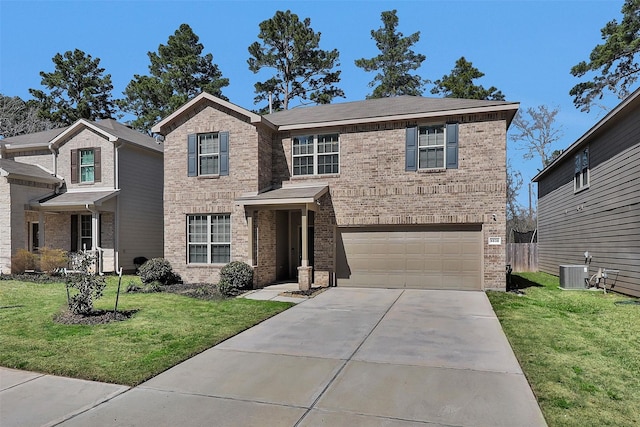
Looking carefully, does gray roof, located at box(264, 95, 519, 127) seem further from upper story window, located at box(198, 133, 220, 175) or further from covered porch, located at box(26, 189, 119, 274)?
covered porch, located at box(26, 189, 119, 274)

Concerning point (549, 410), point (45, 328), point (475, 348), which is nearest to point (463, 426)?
point (549, 410)

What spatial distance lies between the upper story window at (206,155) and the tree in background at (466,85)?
20.1 meters

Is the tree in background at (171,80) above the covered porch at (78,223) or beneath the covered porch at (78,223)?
above

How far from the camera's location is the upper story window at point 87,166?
17094 millimetres

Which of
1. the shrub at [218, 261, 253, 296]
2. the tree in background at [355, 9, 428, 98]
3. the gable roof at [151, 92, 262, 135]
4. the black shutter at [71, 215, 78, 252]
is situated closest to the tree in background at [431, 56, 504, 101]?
the tree in background at [355, 9, 428, 98]

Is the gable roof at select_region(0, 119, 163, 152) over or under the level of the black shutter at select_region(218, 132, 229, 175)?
over

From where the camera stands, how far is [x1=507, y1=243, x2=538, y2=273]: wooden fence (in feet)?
66.6

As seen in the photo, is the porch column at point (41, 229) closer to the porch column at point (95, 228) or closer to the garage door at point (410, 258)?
the porch column at point (95, 228)

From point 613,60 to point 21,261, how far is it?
109 ft

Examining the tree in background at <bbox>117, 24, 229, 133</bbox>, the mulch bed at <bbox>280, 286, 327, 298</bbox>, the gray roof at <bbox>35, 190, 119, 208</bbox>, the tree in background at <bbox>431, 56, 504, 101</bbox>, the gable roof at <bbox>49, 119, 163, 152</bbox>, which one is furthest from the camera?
the tree in background at <bbox>117, 24, 229, 133</bbox>

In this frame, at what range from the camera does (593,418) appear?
152 inches

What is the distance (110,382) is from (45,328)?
3615 millimetres

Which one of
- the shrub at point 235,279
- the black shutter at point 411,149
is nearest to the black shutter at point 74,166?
the shrub at point 235,279

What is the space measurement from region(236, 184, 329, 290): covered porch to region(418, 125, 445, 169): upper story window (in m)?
3.38
